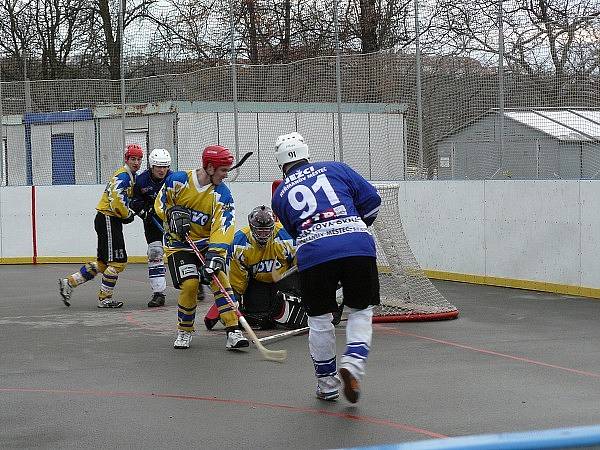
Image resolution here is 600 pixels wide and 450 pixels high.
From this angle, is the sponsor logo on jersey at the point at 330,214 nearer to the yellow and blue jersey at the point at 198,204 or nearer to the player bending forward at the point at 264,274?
the yellow and blue jersey at the point at 198,204

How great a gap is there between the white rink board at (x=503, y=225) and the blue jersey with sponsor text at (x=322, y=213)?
6.10 meters

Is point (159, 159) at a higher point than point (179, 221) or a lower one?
higher

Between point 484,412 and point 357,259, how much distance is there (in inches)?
42.9

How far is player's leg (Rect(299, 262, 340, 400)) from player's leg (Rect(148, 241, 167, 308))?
5.50 m

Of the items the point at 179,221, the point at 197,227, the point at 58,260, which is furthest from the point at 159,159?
the point at 58,260

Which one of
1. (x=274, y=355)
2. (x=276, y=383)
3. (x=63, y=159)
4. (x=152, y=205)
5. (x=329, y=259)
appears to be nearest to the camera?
(x=329, y=259)

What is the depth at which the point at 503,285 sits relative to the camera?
1315 cm

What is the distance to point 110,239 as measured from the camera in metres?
11.5

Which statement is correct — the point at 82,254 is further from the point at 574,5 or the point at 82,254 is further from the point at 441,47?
the point at 574,5

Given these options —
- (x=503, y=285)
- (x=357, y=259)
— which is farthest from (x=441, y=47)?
(x=357, y=259)

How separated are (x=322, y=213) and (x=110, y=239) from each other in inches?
225

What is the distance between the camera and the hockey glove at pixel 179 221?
8.52 m

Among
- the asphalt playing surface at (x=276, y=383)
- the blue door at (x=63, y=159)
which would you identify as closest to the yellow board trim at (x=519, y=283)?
the asphalt playing surface at (x=276, y=383)

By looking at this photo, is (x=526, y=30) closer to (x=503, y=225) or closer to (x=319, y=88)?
(x=503, y=225)
